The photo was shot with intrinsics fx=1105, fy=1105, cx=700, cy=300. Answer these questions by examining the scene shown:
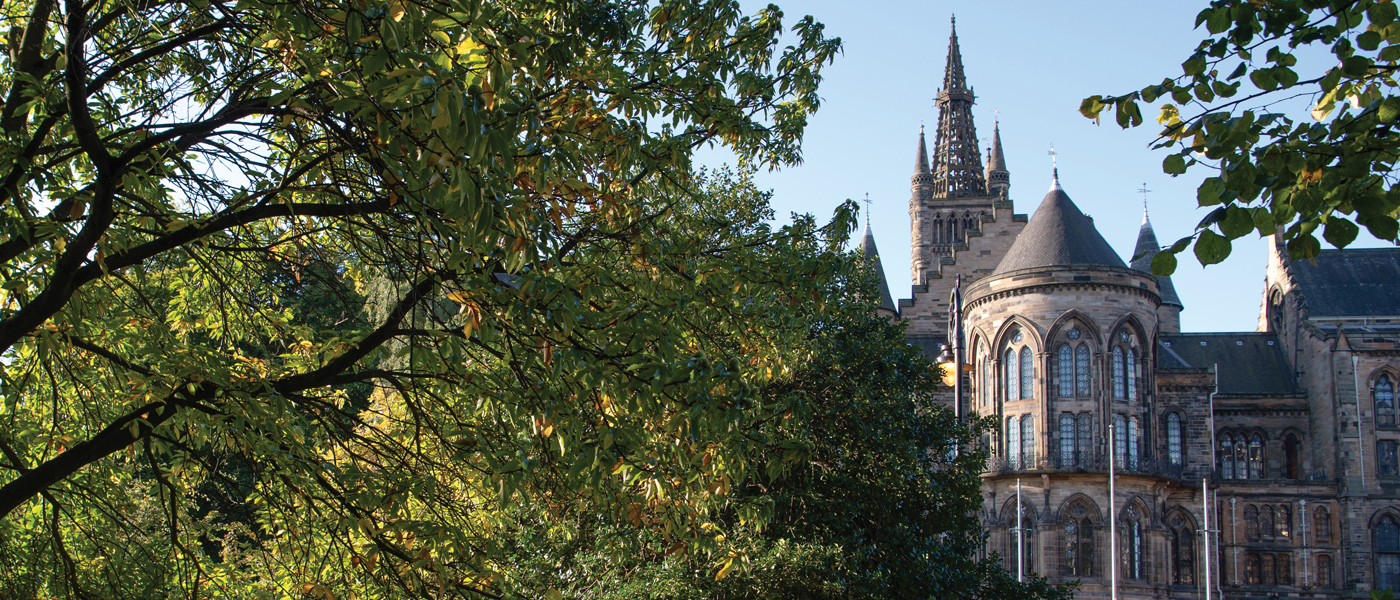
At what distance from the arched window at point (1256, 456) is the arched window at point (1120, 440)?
10097mm

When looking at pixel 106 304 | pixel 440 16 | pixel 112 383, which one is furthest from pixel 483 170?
pixel 112 383

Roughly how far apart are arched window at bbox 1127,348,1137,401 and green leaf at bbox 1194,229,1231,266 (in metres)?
40.0

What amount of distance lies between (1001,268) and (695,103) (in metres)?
38.2

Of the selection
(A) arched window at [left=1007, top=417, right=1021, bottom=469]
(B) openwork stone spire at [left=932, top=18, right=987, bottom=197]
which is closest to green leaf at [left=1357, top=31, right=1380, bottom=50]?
(A) arched window at [left=1007, top=417, right=1021, bottom=469]

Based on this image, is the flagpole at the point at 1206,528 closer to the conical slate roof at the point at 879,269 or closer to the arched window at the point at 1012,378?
the arched window at the point at 1012,378

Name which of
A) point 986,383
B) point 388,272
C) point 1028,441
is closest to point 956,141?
point 986,383

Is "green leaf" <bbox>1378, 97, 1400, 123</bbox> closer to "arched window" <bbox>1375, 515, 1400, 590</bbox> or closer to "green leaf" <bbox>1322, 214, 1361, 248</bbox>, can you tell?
"green leaf" <bbox>1322, 214, 1361, 248</bbox>

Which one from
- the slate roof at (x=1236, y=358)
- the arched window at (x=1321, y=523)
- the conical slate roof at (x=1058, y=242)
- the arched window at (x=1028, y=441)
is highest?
the conical slate roof at (x=1058, y=242)

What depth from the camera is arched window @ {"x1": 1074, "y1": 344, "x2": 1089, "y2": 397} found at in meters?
42.0

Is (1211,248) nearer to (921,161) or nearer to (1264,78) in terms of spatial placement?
(1264,78)

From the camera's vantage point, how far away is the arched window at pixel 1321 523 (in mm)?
45656

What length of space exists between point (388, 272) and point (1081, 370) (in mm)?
38732

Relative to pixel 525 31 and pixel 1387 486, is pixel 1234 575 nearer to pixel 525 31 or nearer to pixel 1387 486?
pixel 1387 486

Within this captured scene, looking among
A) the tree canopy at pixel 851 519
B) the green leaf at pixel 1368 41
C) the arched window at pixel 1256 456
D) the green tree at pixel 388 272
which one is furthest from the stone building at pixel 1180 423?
the green leaf at pixel 1368 41
